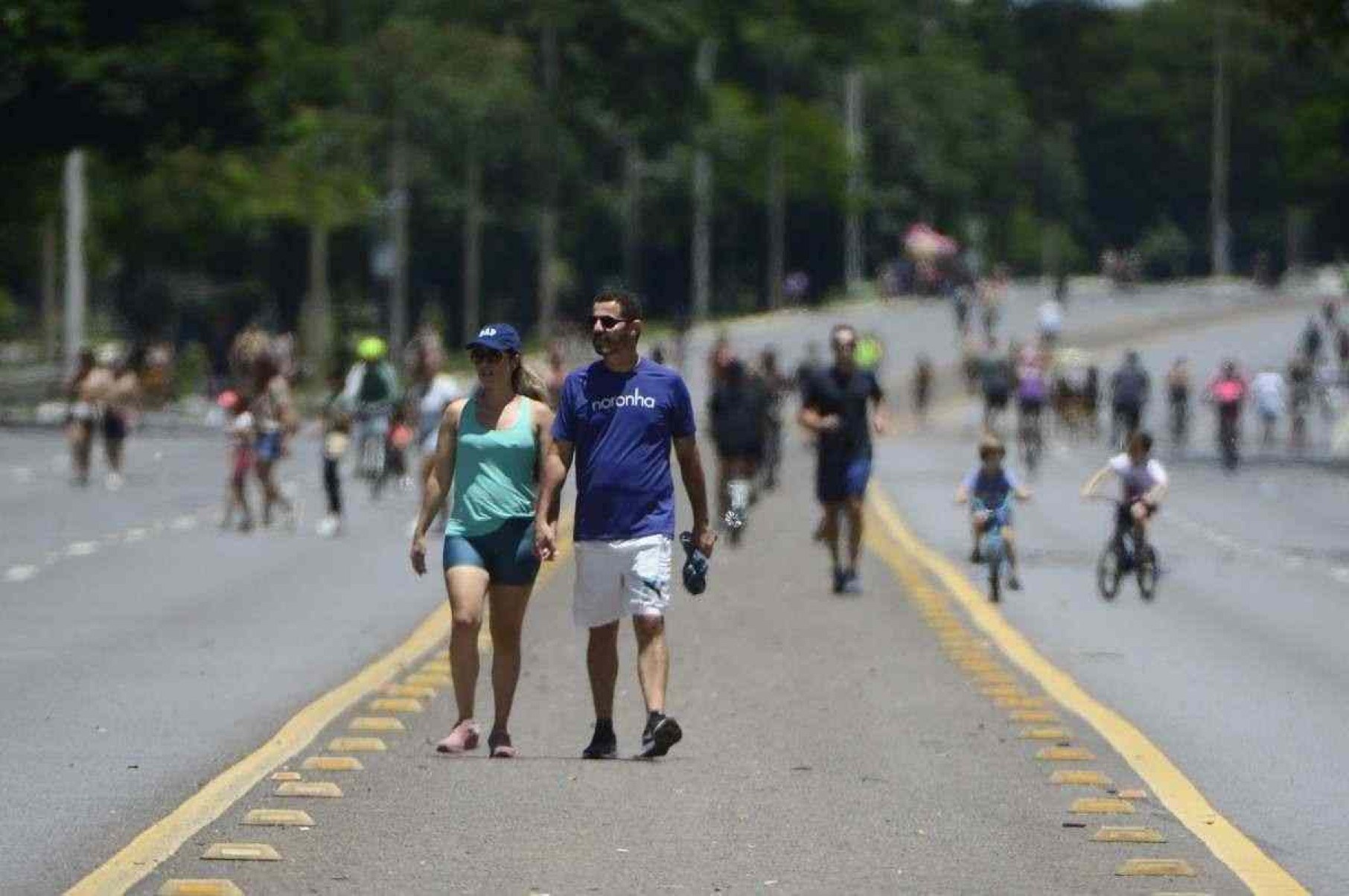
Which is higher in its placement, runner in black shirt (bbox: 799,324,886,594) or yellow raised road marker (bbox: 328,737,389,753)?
runner in black shirt (bbox: 799,324,886,594)

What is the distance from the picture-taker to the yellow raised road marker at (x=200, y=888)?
947 cm

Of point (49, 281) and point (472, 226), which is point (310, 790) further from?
point (472, 226)

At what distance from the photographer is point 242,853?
33.6 feet

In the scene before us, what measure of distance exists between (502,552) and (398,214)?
79.6m

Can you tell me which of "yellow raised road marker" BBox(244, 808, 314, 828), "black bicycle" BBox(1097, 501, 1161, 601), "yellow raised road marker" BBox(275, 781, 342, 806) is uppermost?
"yellow raised road marker" BBox(244, 808, 314, 828)

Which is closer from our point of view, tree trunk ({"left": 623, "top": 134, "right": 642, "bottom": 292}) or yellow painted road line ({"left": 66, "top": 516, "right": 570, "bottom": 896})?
yellow painted road line ({"left": 66, "top": 516, "right": 570, "bottom": 896})

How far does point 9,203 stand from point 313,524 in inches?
1436

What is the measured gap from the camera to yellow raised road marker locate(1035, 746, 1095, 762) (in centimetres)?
1327

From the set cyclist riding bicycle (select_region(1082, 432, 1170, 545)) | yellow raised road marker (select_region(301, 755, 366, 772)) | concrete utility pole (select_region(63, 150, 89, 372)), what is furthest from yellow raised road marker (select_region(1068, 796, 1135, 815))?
concrete utility pole (select_region(63, 150, 89, 372))

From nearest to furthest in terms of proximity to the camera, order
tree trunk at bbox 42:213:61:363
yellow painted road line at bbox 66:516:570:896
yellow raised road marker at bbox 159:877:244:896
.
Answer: yellow raised road marker at bbox 159:877:244:896 → yellow painted road line at bbox 66:516:570:896 → tree trunk at bbox 42:213:61:363

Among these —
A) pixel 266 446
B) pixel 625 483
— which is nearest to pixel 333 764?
pixel 625 483

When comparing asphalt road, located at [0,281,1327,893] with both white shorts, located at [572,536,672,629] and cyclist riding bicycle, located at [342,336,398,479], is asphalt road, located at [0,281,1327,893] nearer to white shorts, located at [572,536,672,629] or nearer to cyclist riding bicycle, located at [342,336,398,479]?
white shorts, located at [572,536,672,629]

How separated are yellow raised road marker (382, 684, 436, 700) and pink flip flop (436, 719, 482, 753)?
257cm

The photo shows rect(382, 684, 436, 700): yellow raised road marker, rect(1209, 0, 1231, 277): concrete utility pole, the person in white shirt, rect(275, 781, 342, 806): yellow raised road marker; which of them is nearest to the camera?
rect(275, 781, 342, 806): yellow raised road marker
